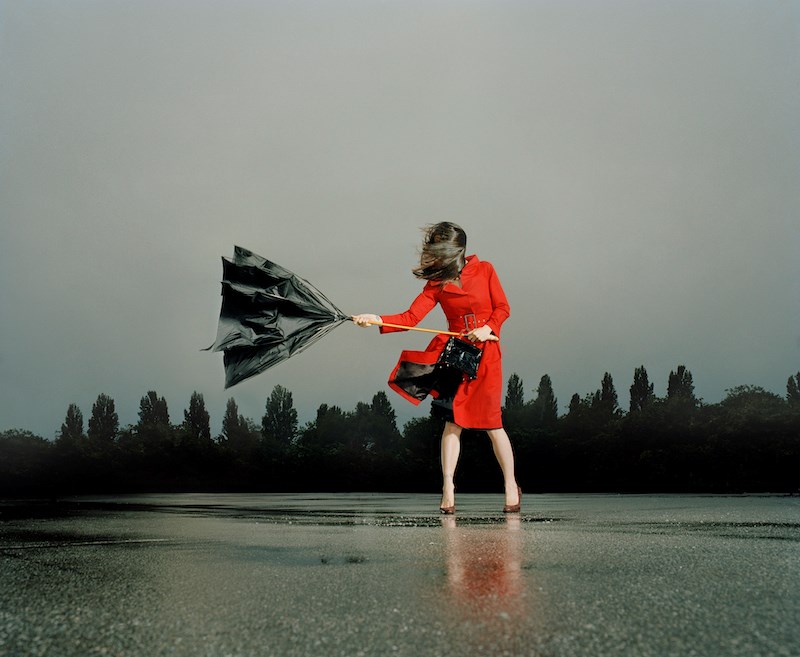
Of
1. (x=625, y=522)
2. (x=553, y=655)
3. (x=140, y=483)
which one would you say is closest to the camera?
(x=553, y=655)

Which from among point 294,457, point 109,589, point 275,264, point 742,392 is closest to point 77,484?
point 294,457

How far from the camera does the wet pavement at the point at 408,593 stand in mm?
2191

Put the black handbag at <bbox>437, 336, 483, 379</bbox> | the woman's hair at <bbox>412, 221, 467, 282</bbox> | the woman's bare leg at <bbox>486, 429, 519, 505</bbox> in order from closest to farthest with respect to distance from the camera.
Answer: the black handbag at <bbox>437, 336, 483, 379</bbox>
the woman's hair at <bbox>412, 221, 467, 282</bbox>
the woman's bare leg at <bbox>486, 429, 519, 505</bbox>

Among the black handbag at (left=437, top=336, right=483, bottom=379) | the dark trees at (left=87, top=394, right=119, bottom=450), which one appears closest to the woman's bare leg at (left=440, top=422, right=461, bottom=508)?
the black handbag at (left=437, top=336, right=483, bottom=379)

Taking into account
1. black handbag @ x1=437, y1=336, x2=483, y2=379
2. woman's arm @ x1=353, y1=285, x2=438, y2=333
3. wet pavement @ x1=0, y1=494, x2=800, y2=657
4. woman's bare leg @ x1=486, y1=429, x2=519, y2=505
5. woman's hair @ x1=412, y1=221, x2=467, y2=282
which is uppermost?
woman's hair @ x1=412, y1=221, x2=467, y2=282

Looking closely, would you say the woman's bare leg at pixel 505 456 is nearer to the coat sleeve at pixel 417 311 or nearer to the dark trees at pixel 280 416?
the coat sleeve at pixel 417 311

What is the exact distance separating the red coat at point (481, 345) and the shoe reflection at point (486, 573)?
2054 millimetres

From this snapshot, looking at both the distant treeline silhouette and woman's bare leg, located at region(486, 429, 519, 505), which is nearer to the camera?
woman's bare leg, located at region(486, 429, 519, 505)

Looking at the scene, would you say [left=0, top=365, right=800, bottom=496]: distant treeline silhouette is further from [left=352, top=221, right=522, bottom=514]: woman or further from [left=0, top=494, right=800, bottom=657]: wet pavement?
[left=0, top=494, right=800, bottom=657]: wet pavement

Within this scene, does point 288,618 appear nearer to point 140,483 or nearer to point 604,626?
point 604,626

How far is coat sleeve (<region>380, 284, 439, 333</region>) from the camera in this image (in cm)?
746

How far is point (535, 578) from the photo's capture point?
3.26 meters

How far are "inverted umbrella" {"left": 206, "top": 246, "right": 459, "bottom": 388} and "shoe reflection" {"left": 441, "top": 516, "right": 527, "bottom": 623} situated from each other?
2.54 metres

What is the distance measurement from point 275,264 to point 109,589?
15.5 ft
